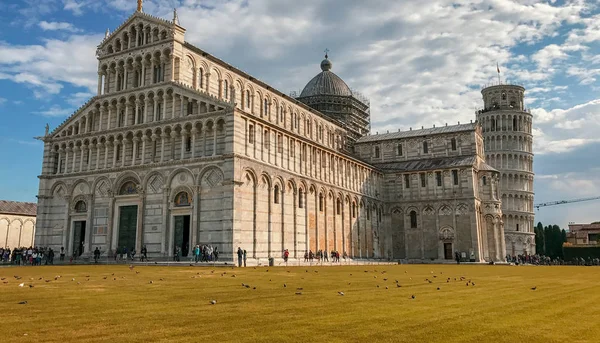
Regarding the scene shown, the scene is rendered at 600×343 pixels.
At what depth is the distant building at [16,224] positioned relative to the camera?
213 ft

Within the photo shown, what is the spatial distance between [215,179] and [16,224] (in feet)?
146

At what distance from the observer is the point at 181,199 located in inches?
1556

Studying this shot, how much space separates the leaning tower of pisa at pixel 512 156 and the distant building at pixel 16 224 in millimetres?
76755

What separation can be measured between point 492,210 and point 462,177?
597 cm

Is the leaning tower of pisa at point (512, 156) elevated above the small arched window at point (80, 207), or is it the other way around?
the leaning tower of pisa at point (512, 156)

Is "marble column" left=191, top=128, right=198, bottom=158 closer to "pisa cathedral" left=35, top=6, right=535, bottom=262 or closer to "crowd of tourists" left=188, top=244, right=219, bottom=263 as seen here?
"pisa cathedral" left=35, top=6, right=535, bottom=262

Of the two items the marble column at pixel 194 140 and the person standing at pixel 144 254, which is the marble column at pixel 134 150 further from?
the person standing at pixel 144 254

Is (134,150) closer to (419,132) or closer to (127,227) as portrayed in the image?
(127,227)

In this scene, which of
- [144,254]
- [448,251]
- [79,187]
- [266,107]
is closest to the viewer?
[144,254]

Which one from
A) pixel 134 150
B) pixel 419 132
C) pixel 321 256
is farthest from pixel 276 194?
pixel 419 132

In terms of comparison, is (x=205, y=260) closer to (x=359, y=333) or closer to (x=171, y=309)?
(x=171, y=309)

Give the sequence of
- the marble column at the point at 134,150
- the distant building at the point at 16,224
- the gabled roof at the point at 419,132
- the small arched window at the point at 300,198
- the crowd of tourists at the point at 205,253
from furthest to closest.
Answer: the gabled roof at the point at 419,132
the distant building at the point at 16,224
the small arched window at the point at 300,198
the marble column at the point at 134,150
the crowd of tourists at the point at 205,253

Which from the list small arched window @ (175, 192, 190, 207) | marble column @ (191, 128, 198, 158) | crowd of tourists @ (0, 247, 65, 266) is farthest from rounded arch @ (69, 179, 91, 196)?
marble column @ (191, 128, 198, 158)

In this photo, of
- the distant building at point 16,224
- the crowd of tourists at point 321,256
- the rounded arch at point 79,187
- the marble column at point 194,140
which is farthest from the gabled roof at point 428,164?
the distant building at point 16,224
